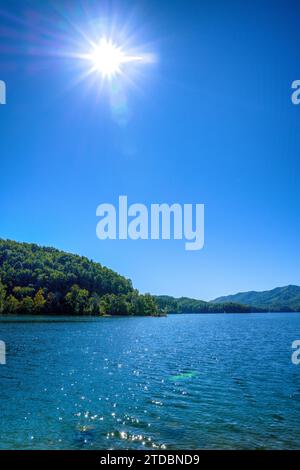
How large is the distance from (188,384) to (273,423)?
1198 cm

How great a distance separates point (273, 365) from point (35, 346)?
3759cm

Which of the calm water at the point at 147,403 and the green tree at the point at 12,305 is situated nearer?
the calm water at the point at 147,403

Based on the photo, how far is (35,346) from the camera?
59000mm

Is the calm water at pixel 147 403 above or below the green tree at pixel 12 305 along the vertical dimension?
above

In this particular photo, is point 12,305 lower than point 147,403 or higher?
lower

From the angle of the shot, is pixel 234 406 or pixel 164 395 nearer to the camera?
pixel 234 406

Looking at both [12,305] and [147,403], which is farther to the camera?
[12,305]

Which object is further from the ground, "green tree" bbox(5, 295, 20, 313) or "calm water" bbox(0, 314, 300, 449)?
"calm water" bbox(0, 314, 300, 449)

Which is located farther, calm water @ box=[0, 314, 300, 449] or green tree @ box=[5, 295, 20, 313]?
green tree @ box=[5, 295, 20, 313]
